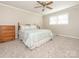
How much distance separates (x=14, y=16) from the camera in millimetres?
4863

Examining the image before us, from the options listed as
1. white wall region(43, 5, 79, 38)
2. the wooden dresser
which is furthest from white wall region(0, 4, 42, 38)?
white wall region(43, 5, 79, 38)

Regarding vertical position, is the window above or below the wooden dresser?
above

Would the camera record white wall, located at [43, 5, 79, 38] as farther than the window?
No

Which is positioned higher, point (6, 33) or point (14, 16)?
point (14, 16)

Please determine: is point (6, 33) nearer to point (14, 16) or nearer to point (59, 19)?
point (14, 16)

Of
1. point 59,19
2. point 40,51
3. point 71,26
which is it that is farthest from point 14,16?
point 71,26

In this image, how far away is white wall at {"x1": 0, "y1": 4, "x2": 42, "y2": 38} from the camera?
4242 mm

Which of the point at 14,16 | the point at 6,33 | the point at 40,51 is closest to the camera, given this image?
the point at 40,51

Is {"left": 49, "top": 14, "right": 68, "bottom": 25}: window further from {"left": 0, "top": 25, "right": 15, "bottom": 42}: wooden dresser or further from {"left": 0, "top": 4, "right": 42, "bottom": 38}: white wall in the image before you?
{"left": 0, "top": 25, "right": 15, "bottom": 42}: wooden dresser

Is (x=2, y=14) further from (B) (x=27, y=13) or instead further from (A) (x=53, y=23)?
(A) (x=53, y=23)

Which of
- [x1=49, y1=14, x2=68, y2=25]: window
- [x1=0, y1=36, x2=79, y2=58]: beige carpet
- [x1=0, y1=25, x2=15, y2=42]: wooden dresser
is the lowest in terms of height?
[x1=0, y1=36, x2=79, y2=58]: beige carpet

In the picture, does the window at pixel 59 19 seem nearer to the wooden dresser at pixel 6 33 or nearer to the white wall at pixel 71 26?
the white wall at pixel 71 26

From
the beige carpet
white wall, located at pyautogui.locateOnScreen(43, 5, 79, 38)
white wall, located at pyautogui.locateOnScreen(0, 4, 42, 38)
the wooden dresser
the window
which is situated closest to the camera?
the beige carpet

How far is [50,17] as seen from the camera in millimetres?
7039
